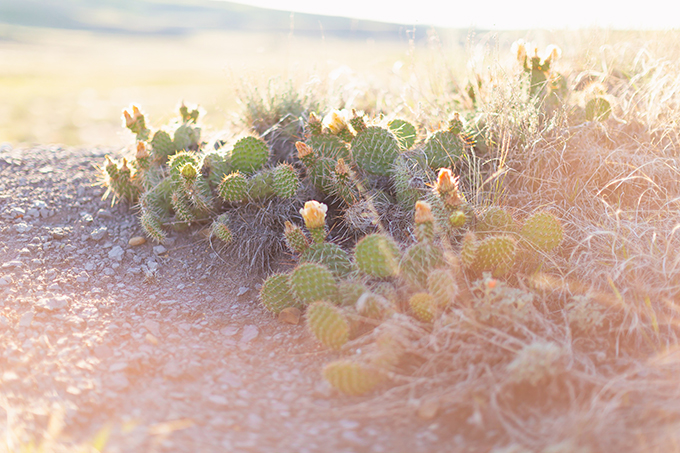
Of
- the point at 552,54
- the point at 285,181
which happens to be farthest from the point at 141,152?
the point at 552,54

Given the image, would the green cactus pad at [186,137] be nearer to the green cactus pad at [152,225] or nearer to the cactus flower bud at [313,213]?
the green cactus pad at [152,225]

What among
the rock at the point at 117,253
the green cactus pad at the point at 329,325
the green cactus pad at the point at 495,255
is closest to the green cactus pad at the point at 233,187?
the rock at the point at 117,253

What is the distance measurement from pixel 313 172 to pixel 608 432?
186 cm

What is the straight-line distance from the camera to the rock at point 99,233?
2799 millimetres

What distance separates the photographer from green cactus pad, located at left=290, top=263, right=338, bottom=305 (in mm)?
2049

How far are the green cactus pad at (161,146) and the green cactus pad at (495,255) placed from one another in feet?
6.91

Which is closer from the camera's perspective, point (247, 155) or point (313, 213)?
point (313, 213)

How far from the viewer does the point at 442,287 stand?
1875 mm

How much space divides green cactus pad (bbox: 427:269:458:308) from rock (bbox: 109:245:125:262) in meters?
1.84

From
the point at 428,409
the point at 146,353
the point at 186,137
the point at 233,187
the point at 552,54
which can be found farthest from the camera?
the point at 186,137

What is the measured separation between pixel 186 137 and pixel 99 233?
0.84m

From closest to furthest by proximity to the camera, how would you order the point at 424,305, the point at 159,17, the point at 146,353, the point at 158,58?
the point at 424,305 → the point at 146,353 → the point at 158,58 → the point at 159,17

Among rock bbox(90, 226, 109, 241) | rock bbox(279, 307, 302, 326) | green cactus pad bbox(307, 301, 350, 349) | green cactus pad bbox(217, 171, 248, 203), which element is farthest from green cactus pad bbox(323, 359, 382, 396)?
rock bbox(90, 226, 109, 241)

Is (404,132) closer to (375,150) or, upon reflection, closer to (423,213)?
(375,150)
